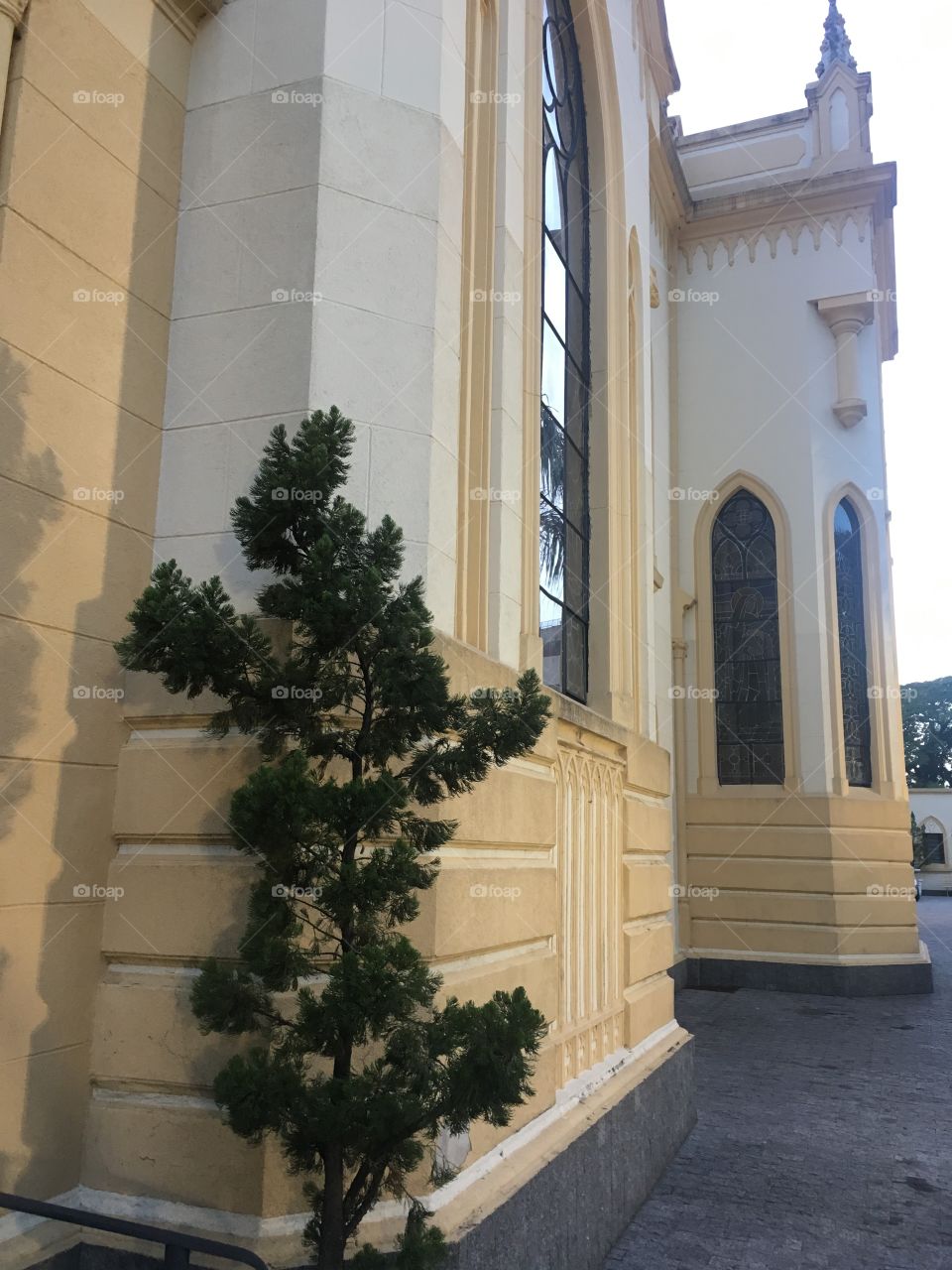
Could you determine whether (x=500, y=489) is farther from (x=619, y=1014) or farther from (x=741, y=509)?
(x=741, y=509)

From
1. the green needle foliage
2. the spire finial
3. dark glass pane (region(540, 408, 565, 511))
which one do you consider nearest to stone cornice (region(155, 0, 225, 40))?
the green needle foliage

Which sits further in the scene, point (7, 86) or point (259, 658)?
point (7, 86)

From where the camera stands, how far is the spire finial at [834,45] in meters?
17.8

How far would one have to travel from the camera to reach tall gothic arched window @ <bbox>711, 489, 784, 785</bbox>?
1564 centimetres

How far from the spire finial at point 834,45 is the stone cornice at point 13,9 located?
17.3 meters

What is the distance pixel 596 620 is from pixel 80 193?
474cm

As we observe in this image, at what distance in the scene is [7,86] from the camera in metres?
4.05

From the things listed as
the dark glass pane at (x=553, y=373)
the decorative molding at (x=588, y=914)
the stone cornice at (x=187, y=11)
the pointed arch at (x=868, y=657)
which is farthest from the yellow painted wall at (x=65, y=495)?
the pointed arch at (x=868, y=657)

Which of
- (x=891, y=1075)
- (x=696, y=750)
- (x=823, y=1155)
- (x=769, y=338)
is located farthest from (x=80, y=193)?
(x=769, y=338)

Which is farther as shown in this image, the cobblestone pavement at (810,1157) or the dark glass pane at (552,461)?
the dark glass pane at (552,461)

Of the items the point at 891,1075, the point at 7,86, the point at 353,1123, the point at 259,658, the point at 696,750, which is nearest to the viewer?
the point at 353,1123

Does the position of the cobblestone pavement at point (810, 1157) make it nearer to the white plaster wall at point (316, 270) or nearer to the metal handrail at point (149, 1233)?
the metal handrail at point (149, 1233)

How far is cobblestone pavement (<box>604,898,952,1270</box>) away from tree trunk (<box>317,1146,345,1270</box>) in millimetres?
2898

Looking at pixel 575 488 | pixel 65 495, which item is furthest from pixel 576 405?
pixel 65 495
